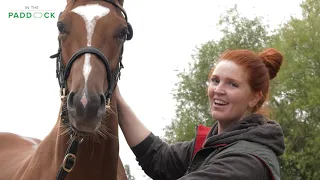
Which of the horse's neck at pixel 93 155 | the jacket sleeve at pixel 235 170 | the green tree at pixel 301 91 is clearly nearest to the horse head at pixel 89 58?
the horse's neck at pixel 93 155

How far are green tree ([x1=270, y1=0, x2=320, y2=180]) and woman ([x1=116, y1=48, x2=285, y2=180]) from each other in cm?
2397

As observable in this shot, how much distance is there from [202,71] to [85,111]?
29533 millimetres

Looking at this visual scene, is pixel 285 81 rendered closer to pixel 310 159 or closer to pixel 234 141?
pixel 310 159

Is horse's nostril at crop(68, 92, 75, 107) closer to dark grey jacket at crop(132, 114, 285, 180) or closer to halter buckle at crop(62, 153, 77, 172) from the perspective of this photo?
halter buckle at crop(62, 153, 77, 172)

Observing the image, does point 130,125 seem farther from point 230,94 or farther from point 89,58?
point 230,94

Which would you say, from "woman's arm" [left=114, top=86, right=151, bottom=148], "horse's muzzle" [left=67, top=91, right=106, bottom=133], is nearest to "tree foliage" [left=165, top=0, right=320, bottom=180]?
"woman's arm" [left=114, top=86, right=151, bottom=148]

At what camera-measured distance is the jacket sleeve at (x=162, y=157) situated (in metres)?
4.27

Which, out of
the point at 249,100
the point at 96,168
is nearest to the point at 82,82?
the point at 96,168

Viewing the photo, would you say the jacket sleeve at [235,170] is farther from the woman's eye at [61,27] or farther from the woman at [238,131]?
the woman's eye at [61,27]

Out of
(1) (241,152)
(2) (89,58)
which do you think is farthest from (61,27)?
(1) (241,152)

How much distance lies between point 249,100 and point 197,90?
2939 centimetres

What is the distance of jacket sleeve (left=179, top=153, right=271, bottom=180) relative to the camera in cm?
307

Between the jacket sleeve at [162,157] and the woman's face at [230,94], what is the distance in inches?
29.4

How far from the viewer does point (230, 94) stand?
3.52 m
